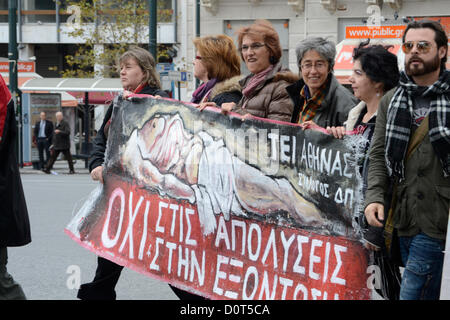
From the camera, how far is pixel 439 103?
3.70m

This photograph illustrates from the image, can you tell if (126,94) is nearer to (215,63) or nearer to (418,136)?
(215,63)

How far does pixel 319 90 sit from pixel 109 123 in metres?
1.81

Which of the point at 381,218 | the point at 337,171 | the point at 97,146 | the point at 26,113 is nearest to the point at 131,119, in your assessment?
the point at 97,146

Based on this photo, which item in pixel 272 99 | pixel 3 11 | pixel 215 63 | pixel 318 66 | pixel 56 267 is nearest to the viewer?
pixel 318 66

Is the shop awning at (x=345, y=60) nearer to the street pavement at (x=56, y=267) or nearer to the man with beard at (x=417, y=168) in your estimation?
the street pavement at (x=56, y=267)

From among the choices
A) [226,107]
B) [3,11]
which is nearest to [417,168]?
[226,107]

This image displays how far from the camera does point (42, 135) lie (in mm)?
24703

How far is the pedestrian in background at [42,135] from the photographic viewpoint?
24594 millimetres

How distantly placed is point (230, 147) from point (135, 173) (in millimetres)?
929

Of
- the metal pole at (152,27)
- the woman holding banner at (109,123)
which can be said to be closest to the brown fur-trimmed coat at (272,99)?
the woman holding banner at (109,123)

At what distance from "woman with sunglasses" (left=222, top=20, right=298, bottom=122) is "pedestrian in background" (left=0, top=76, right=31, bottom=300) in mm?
1351

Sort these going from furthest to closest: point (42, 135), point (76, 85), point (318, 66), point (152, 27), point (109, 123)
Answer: point (76, 85) → point (42, 135) → point (152, 27) → point (109, 123) → point (318, 66)
